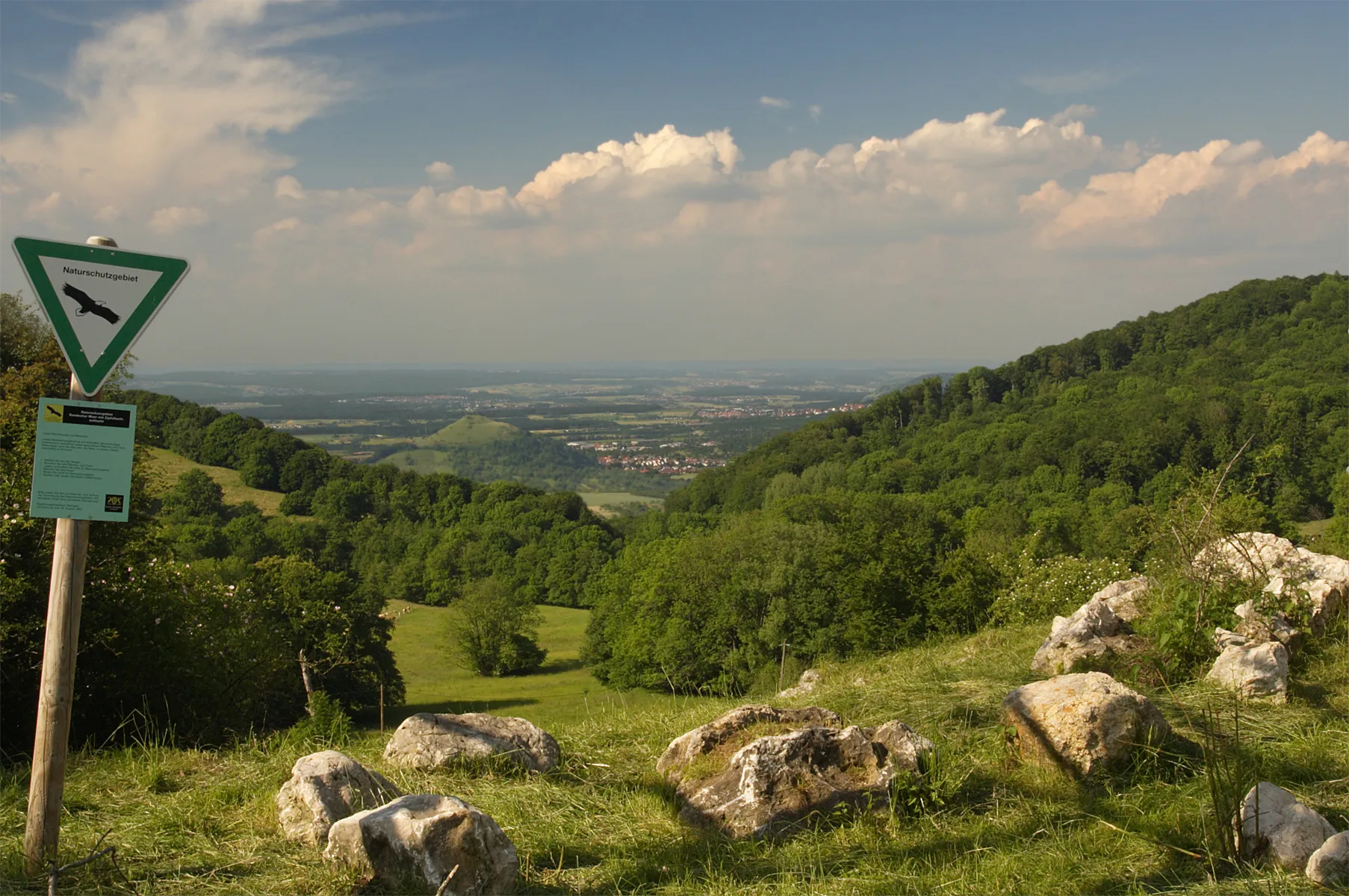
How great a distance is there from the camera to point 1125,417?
223 ft

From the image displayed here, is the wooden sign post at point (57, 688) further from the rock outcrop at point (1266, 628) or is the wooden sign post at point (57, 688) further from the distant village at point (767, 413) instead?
the distant village at point (767, 413)

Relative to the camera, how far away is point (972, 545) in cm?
4053

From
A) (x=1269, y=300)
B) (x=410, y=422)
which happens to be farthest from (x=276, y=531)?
(x=410, y=422)

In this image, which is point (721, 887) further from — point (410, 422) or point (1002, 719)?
point (410, 422)

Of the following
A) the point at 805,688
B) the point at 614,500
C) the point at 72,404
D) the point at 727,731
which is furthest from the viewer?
the point at 614,500

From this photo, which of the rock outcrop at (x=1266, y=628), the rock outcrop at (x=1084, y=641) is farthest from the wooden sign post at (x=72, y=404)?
Result: the rock outcrop at (x=1266, y=628)

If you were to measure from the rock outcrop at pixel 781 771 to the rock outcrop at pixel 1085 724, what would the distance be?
0.81 m

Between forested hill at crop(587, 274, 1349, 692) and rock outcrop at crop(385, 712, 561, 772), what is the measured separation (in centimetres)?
211

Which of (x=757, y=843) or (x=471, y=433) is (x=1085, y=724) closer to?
(x=757, y=843)

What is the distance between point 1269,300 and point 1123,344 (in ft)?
46.2

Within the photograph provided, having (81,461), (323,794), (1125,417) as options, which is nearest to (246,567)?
(323,794)

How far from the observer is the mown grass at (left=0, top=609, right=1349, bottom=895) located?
4.07m

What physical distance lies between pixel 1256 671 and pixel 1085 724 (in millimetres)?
2679

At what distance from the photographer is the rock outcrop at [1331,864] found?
385 cm
